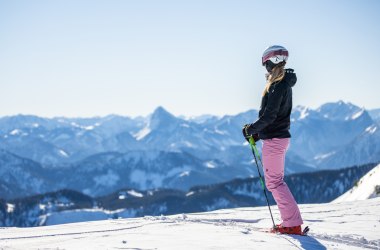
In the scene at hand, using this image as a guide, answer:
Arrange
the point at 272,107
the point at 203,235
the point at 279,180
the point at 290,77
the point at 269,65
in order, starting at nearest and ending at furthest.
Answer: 1. the point at 203,235
2. the point at 272,107
3. the point at 290,77
4. the point at 279,180
5. the point at 269,65

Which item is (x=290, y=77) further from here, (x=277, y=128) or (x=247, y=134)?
(x=247, y=134)

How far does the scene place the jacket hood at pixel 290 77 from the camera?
9211 millimetres

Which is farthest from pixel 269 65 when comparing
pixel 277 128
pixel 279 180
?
pixel 279 180

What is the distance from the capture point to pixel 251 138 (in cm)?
985

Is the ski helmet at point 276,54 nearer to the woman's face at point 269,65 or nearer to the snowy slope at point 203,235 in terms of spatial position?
the woman's face at point 269,65

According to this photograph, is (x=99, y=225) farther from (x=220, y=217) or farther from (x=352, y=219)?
(x=352, y=219)

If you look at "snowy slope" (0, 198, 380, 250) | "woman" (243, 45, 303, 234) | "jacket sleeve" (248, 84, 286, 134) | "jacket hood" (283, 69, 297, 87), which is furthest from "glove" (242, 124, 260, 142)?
"snowy slope" (0, 198, 380, 250)

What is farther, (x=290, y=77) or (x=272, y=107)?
(x=290, y=77)

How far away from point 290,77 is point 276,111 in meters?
0.77

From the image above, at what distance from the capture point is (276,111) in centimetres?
902

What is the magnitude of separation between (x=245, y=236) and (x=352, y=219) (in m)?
4.01

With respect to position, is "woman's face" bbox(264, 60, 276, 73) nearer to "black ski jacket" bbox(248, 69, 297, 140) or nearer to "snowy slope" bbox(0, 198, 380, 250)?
"black ski jacket" bbox(248, 69, 297, 140)

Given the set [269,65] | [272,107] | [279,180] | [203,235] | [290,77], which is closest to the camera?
[203,235]

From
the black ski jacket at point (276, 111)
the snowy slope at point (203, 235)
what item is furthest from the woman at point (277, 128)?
the snowy slope at point (203, 235)
